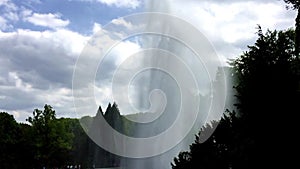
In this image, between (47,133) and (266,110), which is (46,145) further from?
(266,110)

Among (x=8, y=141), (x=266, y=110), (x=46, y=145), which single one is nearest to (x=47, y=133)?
(x=46, y=145)

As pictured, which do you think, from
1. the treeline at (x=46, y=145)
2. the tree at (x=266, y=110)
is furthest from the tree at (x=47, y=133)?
the tree at (x=266, y=110)

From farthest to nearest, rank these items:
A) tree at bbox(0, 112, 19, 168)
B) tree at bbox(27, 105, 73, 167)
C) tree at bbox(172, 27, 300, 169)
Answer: tree at bbox(0, 112, 19, 168)
tree at bbox(27, 105, 73, 167)
tree at bbox(172, 27, 300, 169)

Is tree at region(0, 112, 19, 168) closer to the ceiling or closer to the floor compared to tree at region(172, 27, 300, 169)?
closer to the ceiling

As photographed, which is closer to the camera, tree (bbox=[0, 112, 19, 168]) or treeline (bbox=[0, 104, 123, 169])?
treeline (bbox=[0, 104, 123, 169])

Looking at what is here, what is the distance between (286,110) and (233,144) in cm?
287

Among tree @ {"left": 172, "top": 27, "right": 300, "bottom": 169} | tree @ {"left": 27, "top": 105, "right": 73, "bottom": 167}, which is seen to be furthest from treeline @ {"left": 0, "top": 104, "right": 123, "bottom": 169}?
tree @ {"left": 172, "top": 27, "right": 300, "bottom": 169}

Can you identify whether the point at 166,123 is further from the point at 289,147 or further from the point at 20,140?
the point at 20,140

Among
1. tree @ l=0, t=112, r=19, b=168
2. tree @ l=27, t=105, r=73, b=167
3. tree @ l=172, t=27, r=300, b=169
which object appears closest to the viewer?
tree @ l=172, t=27, r=300, b=169

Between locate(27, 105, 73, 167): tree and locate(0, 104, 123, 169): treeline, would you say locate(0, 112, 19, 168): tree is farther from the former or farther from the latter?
locate(27, 105, 73, 167): tree

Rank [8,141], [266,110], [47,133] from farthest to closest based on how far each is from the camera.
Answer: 1. [8,141]
2. [47,133]
3. [266,110]

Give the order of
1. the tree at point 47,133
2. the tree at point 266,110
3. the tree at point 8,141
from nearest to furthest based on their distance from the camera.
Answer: the tree at point 266,110 → the tree at point 47,133 → the tree at point 8,141

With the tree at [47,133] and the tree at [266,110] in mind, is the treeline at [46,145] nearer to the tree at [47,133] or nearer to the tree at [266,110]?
the tree at [47,133]

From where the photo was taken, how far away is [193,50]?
4962cm
